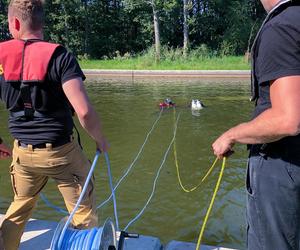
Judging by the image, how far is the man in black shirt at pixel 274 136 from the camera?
1933 mm

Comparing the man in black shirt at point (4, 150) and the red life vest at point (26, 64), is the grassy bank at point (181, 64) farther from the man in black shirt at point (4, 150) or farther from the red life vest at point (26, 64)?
the red life vest at point (26, 64)

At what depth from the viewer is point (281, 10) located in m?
2.03

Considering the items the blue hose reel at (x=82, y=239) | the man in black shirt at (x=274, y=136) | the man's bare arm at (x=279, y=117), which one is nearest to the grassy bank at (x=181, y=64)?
the blue hose reel at (x=82, y=239)

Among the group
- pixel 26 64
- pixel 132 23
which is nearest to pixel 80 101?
pixel 26 64

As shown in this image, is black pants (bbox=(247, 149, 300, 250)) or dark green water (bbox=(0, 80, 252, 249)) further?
dark green water (bbox=(0, 80, 252, 249))

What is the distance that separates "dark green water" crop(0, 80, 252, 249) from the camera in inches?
196

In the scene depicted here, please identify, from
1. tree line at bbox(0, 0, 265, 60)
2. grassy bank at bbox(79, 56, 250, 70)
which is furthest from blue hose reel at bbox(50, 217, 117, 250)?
tree line at bbox(0, 0, 265, 60)

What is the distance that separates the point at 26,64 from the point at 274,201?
1.72m

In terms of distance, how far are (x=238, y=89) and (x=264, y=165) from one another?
15052 mm

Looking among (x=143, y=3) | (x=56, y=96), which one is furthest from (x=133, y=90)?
(x=143, y=3)

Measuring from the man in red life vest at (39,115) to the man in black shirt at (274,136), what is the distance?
3.38 ft

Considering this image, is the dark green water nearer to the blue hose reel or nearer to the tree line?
the blue hose reel

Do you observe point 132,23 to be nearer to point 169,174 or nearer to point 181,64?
point 181,64

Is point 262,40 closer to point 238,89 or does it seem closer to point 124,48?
point 238,89
